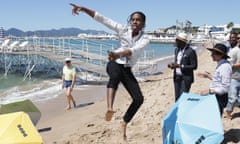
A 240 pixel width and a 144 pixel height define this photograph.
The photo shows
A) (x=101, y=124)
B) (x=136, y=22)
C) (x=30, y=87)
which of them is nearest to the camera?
(x=136, y=22)

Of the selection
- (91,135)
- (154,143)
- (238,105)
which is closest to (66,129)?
(91,135)

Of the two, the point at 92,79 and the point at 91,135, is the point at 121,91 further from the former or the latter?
the point at 91,135

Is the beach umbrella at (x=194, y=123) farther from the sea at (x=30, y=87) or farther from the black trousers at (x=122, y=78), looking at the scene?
the sea at (x=30, y=87)

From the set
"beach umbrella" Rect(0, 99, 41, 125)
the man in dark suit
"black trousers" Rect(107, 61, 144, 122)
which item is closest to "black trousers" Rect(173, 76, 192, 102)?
the man in dark suit

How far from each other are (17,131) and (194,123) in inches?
72.6

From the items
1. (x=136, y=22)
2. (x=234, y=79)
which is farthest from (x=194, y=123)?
(x=234, y=79)

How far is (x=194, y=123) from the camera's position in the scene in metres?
4.10

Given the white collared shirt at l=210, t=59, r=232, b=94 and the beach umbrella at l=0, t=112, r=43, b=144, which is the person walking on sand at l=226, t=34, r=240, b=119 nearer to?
the white collared shirt at l=210, t=59, r=232, b=94

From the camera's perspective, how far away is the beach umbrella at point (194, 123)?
401 centimetres

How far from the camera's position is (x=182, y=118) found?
4215 millimetres

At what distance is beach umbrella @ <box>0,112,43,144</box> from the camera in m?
3.23

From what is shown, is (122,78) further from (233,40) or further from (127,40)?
(233,40)

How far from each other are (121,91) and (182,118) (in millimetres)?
9589

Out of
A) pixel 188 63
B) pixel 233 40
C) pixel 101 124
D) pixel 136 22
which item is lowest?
pixel 101 124
